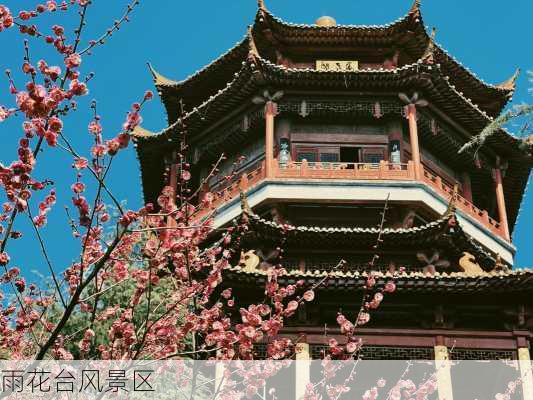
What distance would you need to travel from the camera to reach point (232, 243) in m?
18.2

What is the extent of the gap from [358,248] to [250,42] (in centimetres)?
753

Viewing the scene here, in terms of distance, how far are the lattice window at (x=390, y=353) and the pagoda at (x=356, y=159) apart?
495mm

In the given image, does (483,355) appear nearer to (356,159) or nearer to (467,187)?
(356,159)

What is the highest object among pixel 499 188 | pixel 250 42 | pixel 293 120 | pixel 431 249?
pixel 250 42

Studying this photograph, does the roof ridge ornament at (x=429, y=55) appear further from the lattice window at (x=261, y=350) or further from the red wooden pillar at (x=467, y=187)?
the lattice window at (x=261, y=350)

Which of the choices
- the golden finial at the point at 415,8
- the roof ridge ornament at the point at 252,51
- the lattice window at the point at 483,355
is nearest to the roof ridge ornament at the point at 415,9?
the golden finial at the point at 415,8

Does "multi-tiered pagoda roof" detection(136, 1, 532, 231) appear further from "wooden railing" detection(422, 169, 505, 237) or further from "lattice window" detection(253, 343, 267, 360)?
"lattice window" detection(253, 343, 267, 360)

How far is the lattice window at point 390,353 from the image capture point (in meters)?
15.0

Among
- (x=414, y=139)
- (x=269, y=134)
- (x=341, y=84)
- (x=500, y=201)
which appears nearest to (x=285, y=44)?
(x=341, y=84)

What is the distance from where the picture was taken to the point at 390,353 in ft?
49.5

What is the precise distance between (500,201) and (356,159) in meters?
4.41

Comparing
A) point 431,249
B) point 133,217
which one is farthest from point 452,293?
point 133,217

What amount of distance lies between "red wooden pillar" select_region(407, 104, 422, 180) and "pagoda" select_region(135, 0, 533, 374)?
0.15ft

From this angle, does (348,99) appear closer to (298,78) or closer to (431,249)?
(298,78)
